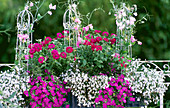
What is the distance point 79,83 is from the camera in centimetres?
260

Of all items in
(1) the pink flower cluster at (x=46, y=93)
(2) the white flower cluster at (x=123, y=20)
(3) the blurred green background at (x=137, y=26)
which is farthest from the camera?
(3) the blurred green background at (x=137, y=26)

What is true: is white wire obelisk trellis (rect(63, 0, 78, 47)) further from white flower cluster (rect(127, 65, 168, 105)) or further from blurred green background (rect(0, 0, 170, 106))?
blurred green background (rect(0, 0, 170, 106))

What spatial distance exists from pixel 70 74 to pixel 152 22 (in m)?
2.21

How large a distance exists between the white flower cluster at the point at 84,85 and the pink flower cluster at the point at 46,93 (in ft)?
0.34

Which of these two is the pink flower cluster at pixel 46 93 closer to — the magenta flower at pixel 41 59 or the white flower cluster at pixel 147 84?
the magenta flower at pixel 41 59

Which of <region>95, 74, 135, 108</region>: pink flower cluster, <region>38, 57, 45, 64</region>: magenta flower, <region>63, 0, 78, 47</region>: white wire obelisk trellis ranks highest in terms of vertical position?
<region>63, 0, 78, 47</region>: white wire obelisk trellis

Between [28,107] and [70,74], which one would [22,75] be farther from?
[70,74]

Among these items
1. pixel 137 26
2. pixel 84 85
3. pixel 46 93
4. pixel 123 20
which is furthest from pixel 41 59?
pixel 137 26

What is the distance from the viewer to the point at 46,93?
2566mm

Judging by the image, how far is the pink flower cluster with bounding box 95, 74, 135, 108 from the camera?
262 centimetres

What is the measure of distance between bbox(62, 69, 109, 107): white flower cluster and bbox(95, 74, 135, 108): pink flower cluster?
0.06m

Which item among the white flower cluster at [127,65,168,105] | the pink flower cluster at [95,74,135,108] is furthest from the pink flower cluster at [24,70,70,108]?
the white flower cluster at [127,65,168,105]

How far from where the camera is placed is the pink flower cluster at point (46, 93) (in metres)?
2.55

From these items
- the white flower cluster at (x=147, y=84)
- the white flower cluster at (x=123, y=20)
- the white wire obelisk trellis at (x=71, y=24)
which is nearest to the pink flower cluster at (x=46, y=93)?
the white wire obelisk trellis at (x=71, y=24)
